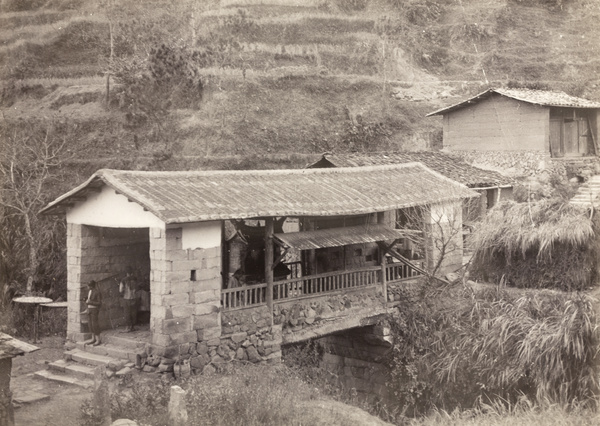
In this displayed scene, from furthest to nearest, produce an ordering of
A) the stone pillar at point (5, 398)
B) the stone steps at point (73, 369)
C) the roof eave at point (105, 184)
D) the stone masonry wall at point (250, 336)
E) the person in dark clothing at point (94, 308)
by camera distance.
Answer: the person in dark clothing at point (94, 308) < the stone masonry wall at point (250, 336) < the stone steps at point (73, 369) < the roof eave at point (105, 184) < the stone pillar at point (5, 398)

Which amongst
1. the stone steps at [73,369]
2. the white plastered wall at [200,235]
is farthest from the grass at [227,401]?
the white plastered wall at [200,235]

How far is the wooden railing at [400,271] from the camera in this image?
16.7 metres

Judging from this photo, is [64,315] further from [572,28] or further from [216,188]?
[572,28]

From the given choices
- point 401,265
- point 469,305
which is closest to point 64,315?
point 401,265

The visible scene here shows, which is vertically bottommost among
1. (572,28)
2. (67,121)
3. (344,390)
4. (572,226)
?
(344,390)

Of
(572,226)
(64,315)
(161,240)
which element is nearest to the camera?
(161,240)

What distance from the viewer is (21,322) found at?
55.2ft

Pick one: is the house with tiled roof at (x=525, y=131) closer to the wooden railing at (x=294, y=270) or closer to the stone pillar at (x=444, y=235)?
the stone pillar at (x=444, y=235)

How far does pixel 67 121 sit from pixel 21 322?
13.9 m

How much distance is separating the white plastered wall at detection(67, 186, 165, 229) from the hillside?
13.0 m

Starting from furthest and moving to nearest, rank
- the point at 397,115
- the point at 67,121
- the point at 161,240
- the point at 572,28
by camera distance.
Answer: the point at 572,28
the point at 397,115
the point at 67,121
the point at 161,240

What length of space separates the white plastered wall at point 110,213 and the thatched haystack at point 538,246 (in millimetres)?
8586

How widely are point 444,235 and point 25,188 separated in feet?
44.1

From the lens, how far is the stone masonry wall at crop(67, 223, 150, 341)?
13891 millimetres
